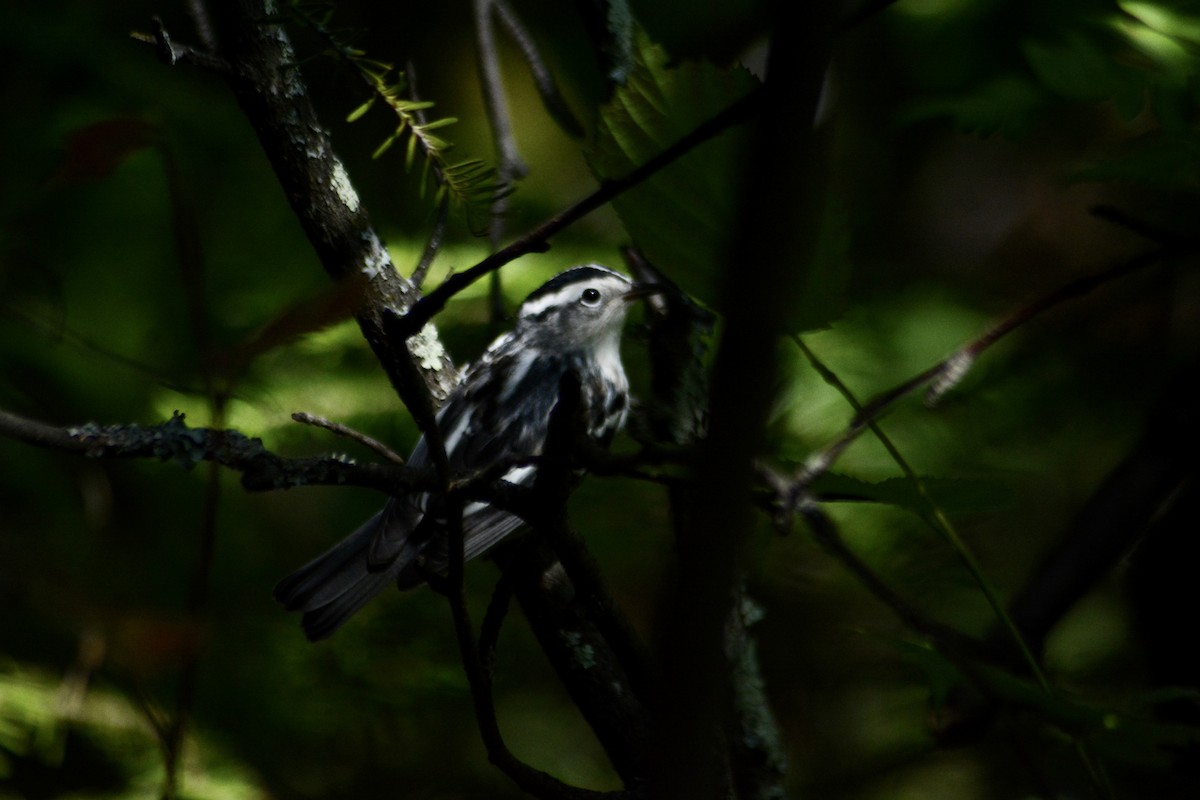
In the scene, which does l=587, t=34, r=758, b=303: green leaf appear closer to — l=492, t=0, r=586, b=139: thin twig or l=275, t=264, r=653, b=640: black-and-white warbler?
l=275, t=264, r=653, b=640: black-and-white warbler

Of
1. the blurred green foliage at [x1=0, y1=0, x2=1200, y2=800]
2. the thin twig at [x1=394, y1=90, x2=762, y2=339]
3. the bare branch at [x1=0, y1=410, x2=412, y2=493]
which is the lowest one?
the bare branch at [x1=0, y1=410, x2=412, y2=493]

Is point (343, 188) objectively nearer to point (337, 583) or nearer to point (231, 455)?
point (231, 455)

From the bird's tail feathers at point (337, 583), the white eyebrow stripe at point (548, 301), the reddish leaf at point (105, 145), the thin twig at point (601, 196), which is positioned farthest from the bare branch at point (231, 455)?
the white eyebrow stripe at point (548, 301)

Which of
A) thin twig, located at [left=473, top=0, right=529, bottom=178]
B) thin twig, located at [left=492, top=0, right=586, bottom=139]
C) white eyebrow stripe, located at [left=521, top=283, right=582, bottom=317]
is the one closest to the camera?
thin twig, located at [left=492, top=0, right=586, bottom=139]

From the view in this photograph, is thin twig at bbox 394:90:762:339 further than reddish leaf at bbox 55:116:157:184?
No

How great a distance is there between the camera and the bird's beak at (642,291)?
5.49 ft

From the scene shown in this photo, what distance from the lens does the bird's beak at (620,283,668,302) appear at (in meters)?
1.67

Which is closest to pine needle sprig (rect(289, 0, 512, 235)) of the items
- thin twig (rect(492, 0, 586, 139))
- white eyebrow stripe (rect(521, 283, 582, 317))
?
thin twig (rect(492, 0, 586, 139))

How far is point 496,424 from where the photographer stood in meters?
1.89

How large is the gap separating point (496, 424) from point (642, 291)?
350 mm

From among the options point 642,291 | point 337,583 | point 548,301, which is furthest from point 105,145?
point 548,301

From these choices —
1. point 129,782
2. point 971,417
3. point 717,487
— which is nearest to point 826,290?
point 717,487

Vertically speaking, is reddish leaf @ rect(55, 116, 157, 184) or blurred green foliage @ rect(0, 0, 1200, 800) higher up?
blurred green foliage @ rect(0, 0, 1200, 800)

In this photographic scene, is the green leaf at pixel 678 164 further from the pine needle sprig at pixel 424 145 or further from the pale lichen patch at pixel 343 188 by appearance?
Answer: the pale lichen patch at pixel 343 188
